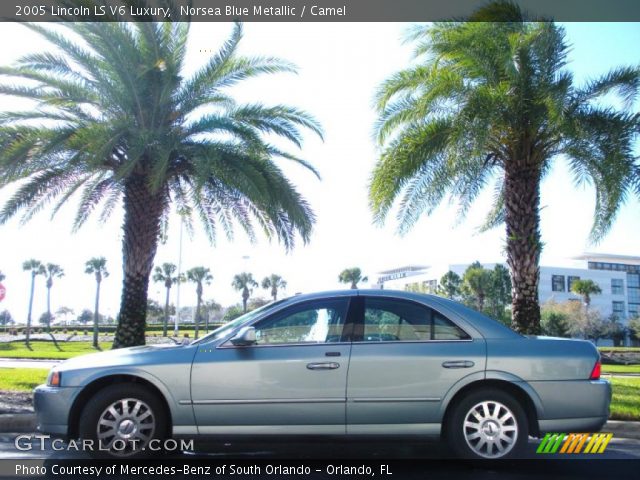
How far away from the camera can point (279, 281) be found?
7912cm

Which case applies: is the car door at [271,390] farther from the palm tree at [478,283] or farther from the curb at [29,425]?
the palm tree at [478,283]

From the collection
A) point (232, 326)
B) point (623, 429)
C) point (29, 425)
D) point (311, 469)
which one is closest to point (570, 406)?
point (311, 469)

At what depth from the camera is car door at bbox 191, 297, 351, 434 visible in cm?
565

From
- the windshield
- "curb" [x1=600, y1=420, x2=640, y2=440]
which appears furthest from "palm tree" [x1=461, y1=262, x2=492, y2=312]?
the windshield

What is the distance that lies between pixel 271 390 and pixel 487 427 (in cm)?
200

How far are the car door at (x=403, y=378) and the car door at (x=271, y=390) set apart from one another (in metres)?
0.14

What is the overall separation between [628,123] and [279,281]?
68481mm

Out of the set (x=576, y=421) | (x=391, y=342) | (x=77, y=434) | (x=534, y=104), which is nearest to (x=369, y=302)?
(x=391, y=342)

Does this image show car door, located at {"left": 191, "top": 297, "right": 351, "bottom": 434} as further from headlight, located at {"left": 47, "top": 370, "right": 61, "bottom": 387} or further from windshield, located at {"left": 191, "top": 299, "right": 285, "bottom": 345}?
headlight, located at {"left": 47, "top": 370, "right": 61, "bottom": 387}

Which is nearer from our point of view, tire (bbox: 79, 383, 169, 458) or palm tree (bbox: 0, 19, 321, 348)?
tire (bbox: 79, 383, 169, 458)

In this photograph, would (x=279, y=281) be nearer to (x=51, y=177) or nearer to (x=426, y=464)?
(x=51, y=177)

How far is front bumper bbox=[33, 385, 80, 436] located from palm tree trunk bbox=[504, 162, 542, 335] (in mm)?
9232

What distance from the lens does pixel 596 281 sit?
9981cm

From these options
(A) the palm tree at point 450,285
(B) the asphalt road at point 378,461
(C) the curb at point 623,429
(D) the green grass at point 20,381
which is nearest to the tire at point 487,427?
(B) the asphalt road at point 378,461
